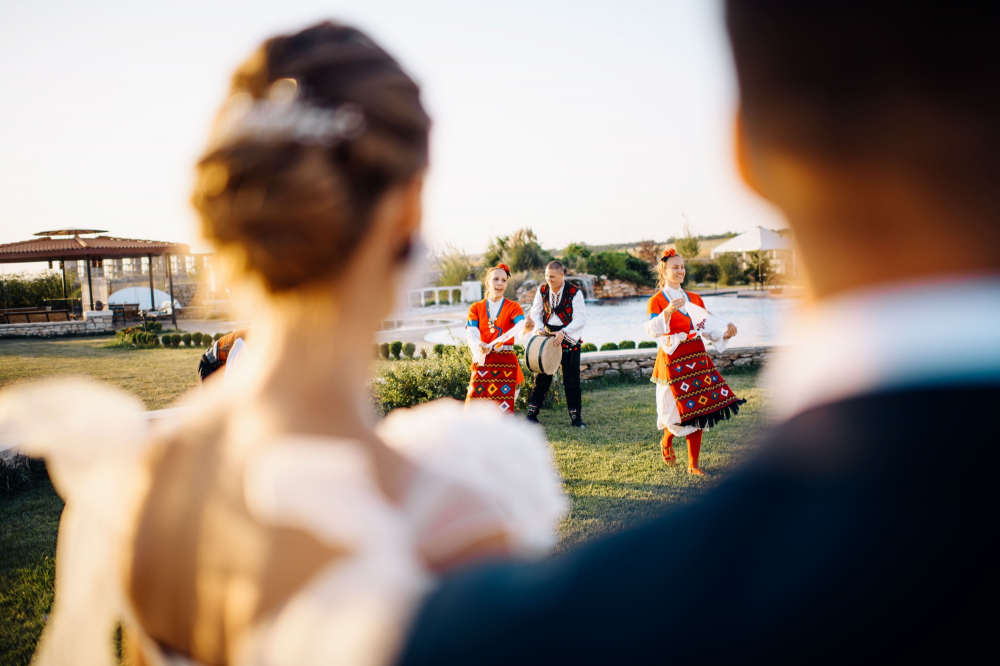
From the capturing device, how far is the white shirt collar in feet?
1.22

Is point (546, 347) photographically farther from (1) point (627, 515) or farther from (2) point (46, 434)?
(2) point (46, 434)

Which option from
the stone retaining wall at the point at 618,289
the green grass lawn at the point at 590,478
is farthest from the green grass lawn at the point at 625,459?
the stone retaining wall at the point at 618,289

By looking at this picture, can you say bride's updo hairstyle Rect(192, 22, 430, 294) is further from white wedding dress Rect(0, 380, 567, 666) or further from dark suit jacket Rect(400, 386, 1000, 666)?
dark suit jacket Rect(400, 386, 1000, 666)

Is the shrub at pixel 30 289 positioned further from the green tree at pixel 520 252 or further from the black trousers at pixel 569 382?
the black trousers at pixel 569 382

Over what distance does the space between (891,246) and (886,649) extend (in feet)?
0.81

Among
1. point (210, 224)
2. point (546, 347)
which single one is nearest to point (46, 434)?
point (210, 224)

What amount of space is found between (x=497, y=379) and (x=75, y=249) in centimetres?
2124

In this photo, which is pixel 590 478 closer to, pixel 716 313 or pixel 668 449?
pixel 668 449

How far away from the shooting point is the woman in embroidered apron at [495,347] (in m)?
6.99

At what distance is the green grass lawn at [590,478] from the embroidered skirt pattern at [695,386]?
51cm

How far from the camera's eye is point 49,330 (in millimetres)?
20516

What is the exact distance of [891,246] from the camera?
1.43ft

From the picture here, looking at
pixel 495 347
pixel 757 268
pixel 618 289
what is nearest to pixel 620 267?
pixel 618 289

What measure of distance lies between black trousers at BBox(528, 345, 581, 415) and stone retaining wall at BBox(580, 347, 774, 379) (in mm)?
2520
